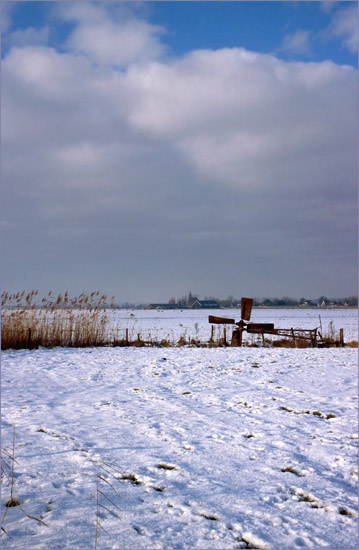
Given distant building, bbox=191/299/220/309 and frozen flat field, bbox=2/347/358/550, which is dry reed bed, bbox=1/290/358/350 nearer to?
frozen flat field, bbox=2/347/358/550

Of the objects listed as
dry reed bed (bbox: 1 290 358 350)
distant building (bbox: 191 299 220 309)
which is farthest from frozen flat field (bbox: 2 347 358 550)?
distant building (bbox: 191 299 220 309)

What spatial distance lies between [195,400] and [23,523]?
12.0 feet

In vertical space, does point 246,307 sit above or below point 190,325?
above

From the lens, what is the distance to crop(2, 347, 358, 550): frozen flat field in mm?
2566

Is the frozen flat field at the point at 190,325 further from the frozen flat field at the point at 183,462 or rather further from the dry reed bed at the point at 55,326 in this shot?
the frozen flat field at the point at 183,462

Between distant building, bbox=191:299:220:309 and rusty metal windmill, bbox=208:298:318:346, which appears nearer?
rusty metal windmill, bbox=208:298:318:346

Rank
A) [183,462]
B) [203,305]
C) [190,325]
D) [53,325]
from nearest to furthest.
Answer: [183,462], [53,325], [190,325], [203,305]

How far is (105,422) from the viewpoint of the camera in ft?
15.9

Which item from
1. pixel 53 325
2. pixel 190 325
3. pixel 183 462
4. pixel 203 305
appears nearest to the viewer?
pixel 183 462

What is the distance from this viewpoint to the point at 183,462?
11.9ft

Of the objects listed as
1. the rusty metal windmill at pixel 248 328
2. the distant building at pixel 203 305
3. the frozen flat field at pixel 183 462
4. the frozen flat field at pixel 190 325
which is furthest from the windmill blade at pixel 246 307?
the distant building at pixel 203 305

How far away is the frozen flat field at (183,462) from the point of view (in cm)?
257

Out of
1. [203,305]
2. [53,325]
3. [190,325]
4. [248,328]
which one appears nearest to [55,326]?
[53,325]

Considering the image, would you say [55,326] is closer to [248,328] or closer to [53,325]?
[53,325]
